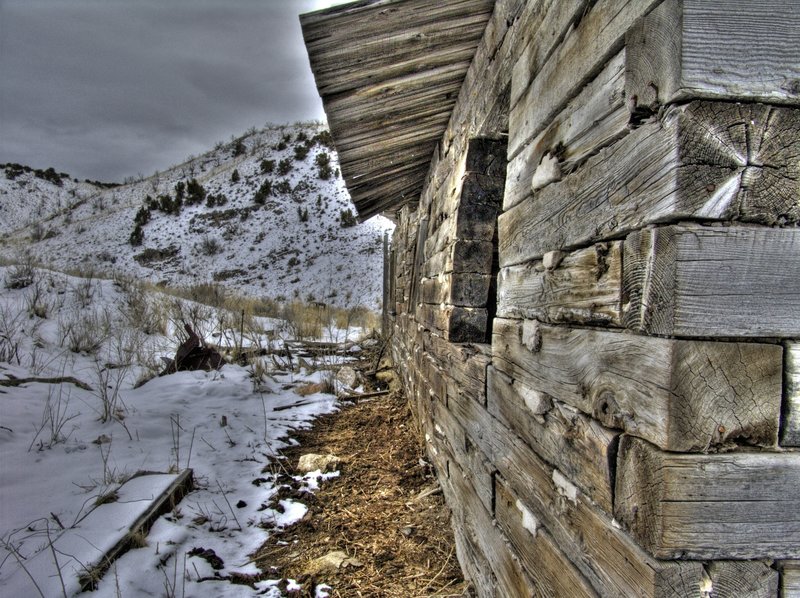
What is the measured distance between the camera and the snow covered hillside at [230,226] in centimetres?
1978

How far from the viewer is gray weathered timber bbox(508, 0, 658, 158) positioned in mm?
1035

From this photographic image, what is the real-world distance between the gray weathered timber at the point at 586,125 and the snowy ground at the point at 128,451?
252 cm

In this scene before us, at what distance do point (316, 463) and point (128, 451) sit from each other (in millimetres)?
1590

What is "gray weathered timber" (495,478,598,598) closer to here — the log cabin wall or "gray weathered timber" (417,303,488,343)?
the log cabin wall

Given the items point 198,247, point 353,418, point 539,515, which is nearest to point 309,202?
point 198,247

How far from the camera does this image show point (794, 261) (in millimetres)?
786

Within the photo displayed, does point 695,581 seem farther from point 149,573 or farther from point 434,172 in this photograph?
point 434,172

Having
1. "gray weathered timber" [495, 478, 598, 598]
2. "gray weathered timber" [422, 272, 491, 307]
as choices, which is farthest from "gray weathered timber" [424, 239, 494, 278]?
"gray weathered timber" [495, 478, 598, 598]

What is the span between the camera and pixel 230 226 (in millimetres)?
23156

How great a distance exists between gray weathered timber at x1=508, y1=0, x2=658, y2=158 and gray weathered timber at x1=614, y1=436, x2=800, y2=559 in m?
0.94

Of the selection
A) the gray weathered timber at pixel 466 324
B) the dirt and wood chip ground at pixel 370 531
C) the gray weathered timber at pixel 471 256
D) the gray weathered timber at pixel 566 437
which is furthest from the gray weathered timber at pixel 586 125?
the dirt and wood chip ground at pixel 370 531

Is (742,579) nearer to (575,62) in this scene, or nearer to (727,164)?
(727,164)

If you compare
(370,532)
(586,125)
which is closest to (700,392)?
(586,125)

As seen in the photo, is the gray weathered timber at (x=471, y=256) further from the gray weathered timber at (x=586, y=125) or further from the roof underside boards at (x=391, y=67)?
the roof underside boards at (x=391, y=67)
